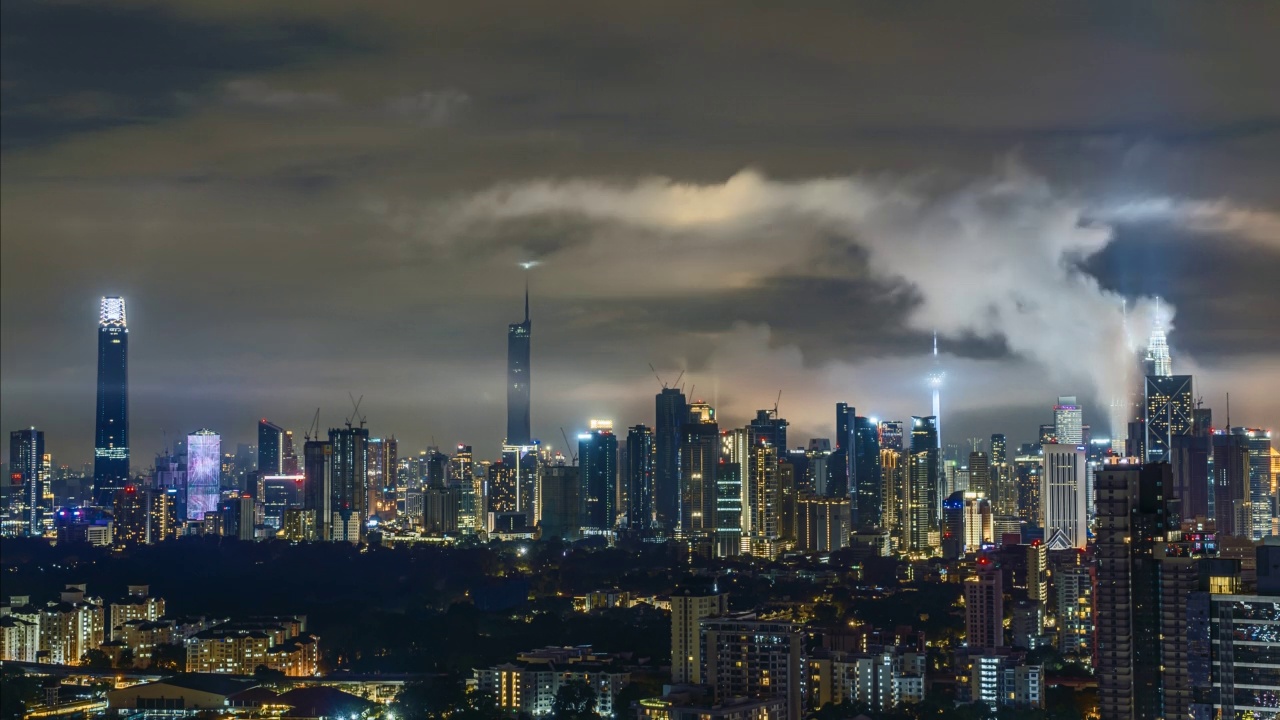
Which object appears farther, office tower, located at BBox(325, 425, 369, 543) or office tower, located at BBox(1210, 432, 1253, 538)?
office tower, located at BBox(325, 425, 369, 543)

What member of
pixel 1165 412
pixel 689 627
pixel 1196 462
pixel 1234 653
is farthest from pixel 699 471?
pixel 1234 653

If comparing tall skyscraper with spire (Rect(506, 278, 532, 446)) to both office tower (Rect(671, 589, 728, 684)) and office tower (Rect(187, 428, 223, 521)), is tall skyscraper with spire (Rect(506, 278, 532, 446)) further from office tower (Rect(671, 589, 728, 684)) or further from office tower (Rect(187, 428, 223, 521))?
office tower (Rect(671, 589, 728, 684))

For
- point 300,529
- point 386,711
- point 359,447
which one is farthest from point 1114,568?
point 359,447

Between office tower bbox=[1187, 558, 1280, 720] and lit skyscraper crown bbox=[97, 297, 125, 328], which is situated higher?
lit skyscraper crown bbox=[97, 297, 125, 328]

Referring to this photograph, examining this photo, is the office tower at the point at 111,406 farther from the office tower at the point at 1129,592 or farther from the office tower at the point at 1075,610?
the office tower at the point at 1129,592

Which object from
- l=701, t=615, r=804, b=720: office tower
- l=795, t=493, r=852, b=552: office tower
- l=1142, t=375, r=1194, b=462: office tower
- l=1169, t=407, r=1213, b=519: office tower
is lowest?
l=701, t=615, r=804, b=720: office tower

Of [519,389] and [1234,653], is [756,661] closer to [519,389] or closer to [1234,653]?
[1234,653]

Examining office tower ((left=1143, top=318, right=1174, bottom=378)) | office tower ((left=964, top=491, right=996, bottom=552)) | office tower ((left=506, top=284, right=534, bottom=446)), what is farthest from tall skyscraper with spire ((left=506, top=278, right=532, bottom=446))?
office tower ((left=1143, top=318, right=1174, bottom=378))

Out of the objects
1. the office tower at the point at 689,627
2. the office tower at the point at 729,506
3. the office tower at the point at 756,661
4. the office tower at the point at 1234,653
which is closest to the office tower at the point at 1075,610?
the office tower at the point at 689,627
